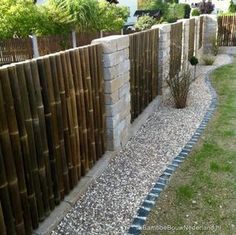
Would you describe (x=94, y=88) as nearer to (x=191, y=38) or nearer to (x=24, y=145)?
(x=24, y=145)

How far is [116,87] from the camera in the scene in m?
5.24

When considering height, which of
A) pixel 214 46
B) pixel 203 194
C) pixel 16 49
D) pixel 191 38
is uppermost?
pixel 191 38

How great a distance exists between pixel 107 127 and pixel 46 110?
174cm

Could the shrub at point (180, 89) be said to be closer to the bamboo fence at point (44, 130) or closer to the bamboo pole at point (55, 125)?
the bamboo fence at point (44, 130)

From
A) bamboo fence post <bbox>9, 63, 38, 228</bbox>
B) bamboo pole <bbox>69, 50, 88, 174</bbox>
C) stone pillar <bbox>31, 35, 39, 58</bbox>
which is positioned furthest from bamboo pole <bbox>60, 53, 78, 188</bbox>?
stone pillar <bbox>31, 35, 39, 58</bbox>

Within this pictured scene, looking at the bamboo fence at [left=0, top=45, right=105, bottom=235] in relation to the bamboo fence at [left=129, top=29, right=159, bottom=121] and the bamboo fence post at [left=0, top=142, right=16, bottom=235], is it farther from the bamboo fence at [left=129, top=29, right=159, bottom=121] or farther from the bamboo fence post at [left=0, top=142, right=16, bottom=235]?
the bamboo fence at [left=129, top=29, right=159, bottom=121]

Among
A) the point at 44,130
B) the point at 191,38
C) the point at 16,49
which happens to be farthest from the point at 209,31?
the point at 44,130

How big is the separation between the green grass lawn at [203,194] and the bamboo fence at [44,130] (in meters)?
1.18

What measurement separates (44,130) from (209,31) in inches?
545

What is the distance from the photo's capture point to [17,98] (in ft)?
→ 10.4

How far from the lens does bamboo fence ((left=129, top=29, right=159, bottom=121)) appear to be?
20.8ft

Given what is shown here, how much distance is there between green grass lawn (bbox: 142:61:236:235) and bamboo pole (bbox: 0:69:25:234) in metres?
1.35

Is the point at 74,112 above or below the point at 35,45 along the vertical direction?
above

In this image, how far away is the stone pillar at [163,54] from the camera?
7832 mm
